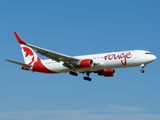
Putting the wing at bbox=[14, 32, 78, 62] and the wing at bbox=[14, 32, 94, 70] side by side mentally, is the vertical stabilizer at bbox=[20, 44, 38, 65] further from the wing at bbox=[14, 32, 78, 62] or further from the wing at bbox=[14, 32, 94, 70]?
the wing at bbox=[14, 32, 94, 70]

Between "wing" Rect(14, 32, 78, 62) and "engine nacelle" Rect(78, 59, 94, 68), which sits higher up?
"wing" Rect(14, 32, 78, 62)

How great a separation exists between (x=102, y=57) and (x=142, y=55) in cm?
618

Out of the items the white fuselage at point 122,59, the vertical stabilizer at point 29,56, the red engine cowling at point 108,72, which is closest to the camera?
the white fuselage at point 122,59

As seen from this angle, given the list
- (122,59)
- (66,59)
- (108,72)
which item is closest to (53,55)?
(66,59)

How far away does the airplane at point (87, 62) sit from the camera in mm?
77250

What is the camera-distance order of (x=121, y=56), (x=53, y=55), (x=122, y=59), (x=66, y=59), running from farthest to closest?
(x=66, y=59) → (x=53, y=55) → (x=121, y=56) → (x=122, y=59)

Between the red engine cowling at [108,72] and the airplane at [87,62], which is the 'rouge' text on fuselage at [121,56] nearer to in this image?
the airplane at [87,62]

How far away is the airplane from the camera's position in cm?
7725

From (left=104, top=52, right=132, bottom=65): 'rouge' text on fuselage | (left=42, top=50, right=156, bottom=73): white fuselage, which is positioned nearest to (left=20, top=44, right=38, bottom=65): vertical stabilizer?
(left=42, top=50, right=156, bottom=73): white fuselage

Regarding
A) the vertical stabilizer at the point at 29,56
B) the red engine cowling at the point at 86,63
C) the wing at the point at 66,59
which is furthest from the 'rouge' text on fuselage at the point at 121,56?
the vertical stabilizer at the point at 29,56

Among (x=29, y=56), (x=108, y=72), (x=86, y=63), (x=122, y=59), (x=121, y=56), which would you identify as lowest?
(x=86, y=63)

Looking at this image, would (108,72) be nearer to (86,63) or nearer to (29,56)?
(86,63)

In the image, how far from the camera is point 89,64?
258 feet

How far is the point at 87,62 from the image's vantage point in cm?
7900
